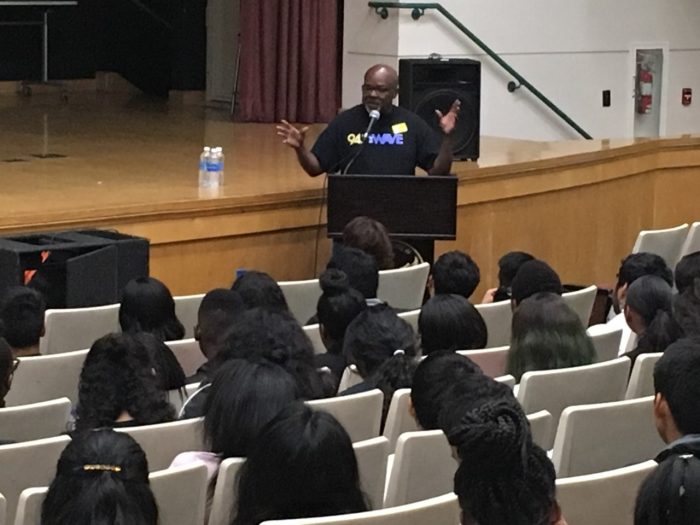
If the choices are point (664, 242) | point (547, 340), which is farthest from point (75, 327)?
point (664, 242)

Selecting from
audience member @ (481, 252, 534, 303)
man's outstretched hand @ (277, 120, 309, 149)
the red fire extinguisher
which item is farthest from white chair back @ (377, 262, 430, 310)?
the red fire extinguisher

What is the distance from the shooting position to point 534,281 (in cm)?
472

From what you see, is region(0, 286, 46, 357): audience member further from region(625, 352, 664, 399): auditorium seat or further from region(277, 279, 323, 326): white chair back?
region(625, 352, 664, 399): auditorium seat

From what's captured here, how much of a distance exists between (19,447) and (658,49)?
9.05 m

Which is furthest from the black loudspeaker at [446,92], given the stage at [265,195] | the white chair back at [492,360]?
the white chair back at [492,360]

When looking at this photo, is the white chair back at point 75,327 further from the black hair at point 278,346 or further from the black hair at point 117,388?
the black hair at point 117,388

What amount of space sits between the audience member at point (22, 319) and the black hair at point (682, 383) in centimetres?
209

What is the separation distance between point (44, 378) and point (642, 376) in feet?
5.65

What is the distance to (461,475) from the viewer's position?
213 cm

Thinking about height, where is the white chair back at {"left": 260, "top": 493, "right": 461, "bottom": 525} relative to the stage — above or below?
below

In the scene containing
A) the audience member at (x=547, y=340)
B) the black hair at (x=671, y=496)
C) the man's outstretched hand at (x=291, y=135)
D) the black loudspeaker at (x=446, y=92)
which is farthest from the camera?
the black loudspeaker at (x=446, y=92)

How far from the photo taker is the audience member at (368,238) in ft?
18.1

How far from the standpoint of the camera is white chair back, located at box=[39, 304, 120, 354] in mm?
4641

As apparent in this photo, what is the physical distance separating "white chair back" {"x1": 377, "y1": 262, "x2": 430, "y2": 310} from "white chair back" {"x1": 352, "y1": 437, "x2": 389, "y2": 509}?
2.31 meters
